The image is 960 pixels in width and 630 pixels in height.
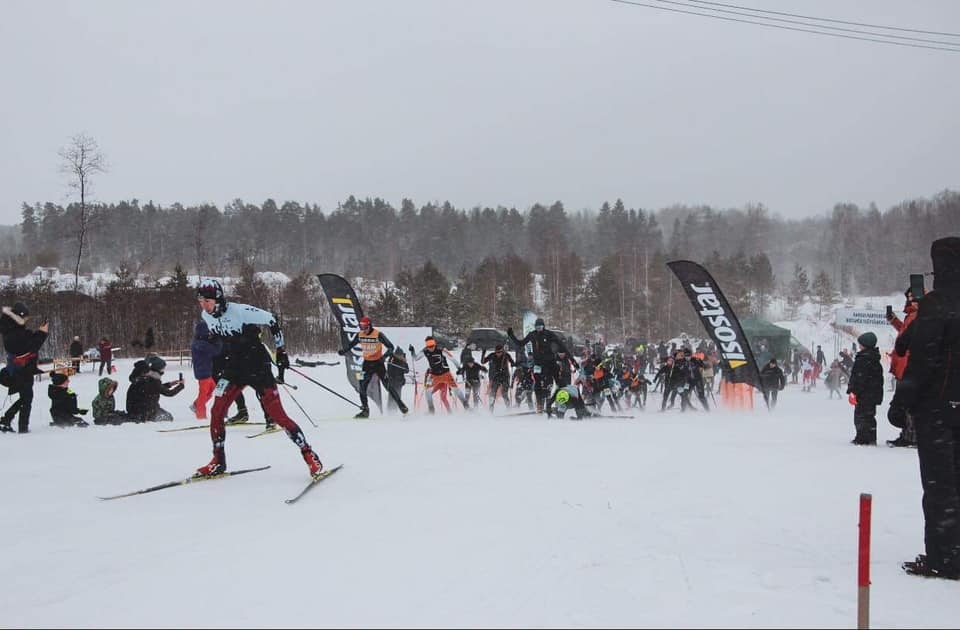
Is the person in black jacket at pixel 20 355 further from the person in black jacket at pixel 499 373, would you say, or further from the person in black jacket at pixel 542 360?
the person in black jacket at pixel 499 373

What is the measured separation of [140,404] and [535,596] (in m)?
10.3

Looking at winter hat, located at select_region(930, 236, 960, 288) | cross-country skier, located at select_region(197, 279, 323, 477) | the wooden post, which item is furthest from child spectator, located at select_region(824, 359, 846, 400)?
the wooden post

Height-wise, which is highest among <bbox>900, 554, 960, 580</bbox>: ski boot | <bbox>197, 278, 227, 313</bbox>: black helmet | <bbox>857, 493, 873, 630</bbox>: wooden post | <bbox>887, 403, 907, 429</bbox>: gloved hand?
<bbox>197, 278, 227, 313</bbox>: black helmet

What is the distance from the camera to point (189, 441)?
880 centimetres

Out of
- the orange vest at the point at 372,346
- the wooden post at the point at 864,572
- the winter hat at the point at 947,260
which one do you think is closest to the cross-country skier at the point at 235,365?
the wooden post at the point at 864,572

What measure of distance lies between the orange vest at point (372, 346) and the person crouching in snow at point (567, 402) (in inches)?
137

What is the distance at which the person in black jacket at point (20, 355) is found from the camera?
9484 millimetres

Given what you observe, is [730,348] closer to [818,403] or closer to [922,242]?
[818,403]

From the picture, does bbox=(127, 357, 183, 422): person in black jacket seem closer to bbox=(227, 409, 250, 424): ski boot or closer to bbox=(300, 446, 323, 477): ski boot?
bbox=(227, 409, 250, 424): ski boot

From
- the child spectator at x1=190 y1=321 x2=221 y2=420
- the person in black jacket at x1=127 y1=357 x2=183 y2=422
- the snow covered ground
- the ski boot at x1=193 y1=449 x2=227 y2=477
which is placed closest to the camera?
the snow covered ground

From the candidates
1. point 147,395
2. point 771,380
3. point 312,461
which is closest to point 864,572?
point 312,461

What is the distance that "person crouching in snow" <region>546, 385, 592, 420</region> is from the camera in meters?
12.3

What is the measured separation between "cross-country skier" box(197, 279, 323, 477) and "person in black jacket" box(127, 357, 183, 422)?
621 centimetres

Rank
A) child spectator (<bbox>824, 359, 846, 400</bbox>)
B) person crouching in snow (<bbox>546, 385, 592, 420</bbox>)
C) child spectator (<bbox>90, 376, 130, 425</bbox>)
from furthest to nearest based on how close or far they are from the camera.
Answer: child spectator (<bbox>824, 359, 846, 400</bbox>) < person crouching in snow (<bbox>546, 385, 592, 420</bbox>) < child spectator (<bbox>90, 376, 130, 425</bbox>)
